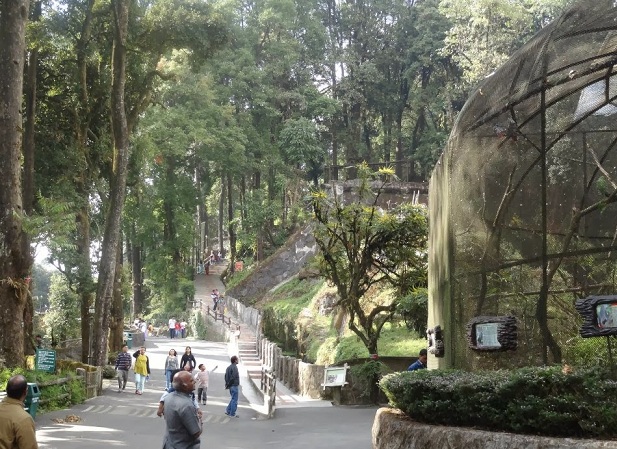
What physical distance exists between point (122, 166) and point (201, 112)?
19.3 metres

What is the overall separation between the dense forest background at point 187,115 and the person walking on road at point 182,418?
10325 mm

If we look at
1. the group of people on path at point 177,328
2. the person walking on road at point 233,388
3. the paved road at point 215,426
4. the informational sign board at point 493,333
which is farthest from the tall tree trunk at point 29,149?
the group of people on path at point 177,328

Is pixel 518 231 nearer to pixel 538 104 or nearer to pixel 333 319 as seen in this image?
pixel 538 104

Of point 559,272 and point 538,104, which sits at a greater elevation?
point 538,104

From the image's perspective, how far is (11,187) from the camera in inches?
650

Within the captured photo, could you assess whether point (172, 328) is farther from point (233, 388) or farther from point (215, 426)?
point (215, 426)

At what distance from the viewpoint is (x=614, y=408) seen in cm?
719

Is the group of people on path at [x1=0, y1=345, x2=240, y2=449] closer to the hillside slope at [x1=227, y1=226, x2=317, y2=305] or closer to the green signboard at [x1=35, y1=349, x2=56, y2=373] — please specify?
the green signboard at [x1=35, y1=349, x2=56, y2=373]

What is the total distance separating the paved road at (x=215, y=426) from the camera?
13477 millimetres

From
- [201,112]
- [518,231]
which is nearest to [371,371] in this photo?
[518,231]

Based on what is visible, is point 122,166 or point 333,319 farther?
point 333,319

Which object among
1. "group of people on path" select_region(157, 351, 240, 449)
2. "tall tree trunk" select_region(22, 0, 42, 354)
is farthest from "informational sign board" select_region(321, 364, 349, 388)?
"group of people on path" select_region(157, 351, 240, 449)

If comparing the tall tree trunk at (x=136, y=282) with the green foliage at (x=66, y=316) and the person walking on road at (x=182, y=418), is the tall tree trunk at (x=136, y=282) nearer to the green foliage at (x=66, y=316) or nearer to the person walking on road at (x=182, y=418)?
the green foliage at (x=66, y=316)

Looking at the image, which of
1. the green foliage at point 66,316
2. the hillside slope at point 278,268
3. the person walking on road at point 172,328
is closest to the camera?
the green foliage at point 66,316
